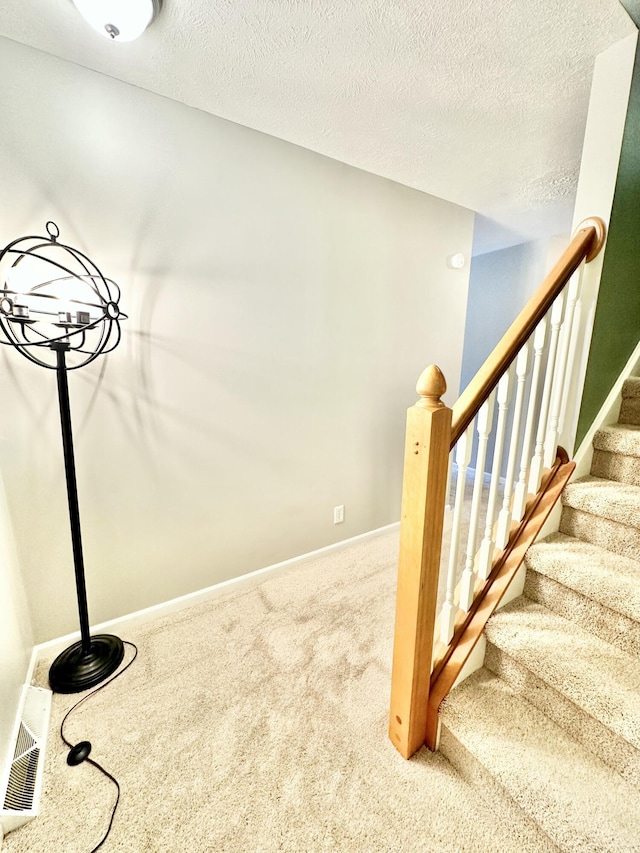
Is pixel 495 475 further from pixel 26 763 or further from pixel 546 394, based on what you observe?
pixel 26 763

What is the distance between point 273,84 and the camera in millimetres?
1408

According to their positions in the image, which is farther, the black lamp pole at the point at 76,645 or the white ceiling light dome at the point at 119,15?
the black lamp pole at the point at 76,645

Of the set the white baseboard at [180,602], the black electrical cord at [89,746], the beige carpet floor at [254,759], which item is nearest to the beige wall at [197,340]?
the white baseboard at [180,602]

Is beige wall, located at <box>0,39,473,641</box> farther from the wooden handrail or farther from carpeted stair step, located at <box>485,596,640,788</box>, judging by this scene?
carpeted stair step, located at <box>485,596,640,788</box>

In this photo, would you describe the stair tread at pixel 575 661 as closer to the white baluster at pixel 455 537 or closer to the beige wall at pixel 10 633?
the white baluster at pixel 455 537

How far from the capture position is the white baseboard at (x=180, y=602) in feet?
4.96

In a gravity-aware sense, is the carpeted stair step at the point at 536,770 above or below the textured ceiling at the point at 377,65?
below

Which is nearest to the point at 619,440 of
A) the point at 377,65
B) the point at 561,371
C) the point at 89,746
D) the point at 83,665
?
the point at 561,371

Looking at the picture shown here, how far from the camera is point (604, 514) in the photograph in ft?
4.17

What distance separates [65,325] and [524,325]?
Answer: 151 centimetres

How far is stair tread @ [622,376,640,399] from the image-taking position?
5.04 ft

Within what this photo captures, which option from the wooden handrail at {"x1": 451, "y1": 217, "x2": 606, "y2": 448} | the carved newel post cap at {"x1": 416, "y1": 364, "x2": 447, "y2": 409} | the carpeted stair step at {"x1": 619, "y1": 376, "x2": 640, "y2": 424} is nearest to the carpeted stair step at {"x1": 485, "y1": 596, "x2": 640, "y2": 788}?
the wooden handrail at {"x1": 451, "y1": 217, "x2": 606, "y2": 448}

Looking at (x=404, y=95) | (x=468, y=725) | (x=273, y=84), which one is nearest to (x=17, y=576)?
(x=468, y=725)

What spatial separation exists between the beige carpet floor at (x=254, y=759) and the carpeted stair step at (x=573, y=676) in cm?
30
